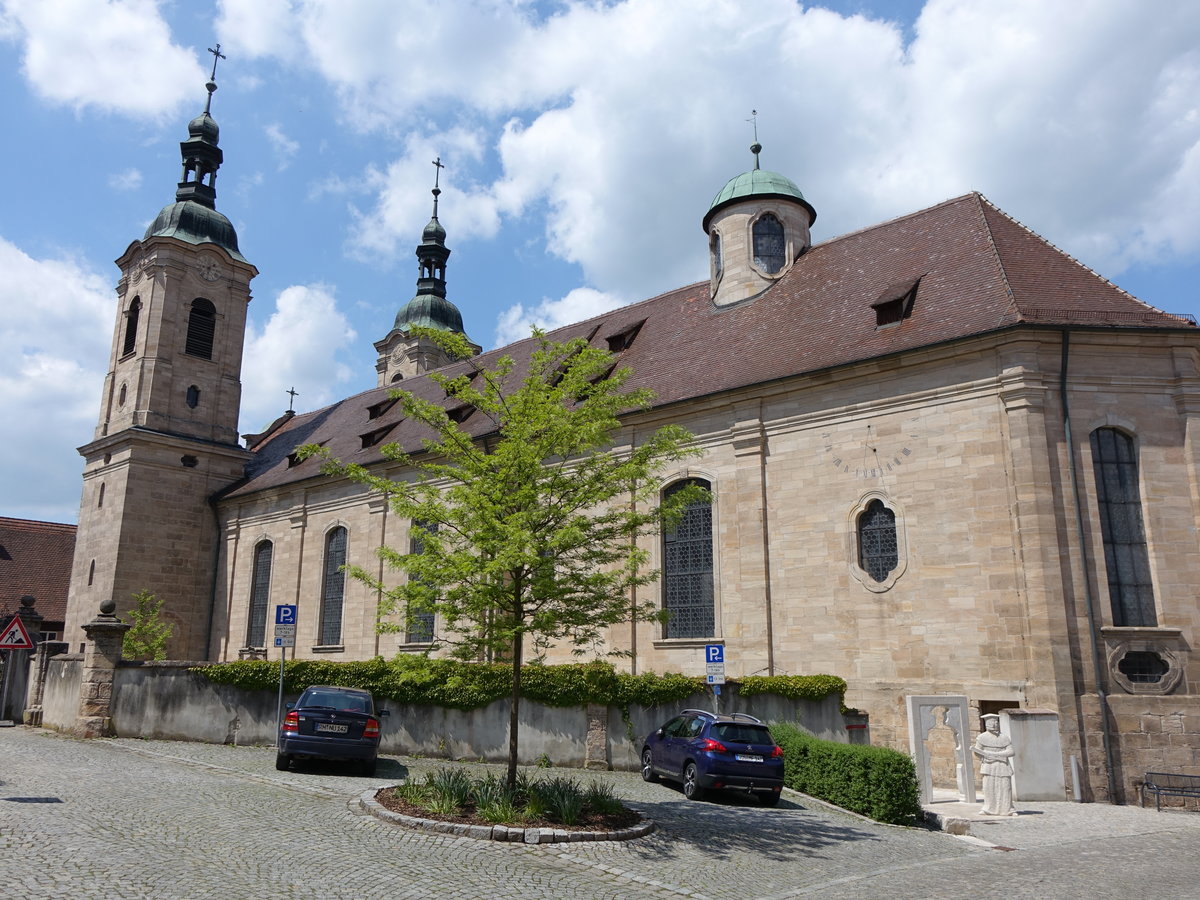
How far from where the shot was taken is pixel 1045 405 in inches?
732

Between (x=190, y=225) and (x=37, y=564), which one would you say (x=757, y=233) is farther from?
(x=37, y=564)

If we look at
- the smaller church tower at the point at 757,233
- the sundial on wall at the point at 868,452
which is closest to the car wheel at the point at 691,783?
the sundial on wall at the point at 868,452

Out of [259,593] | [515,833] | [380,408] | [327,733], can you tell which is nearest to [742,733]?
[515,833]

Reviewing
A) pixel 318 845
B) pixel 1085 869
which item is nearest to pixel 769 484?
pixel 1085 869

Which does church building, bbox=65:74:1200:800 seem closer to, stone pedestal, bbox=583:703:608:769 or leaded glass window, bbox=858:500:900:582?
leaded glass window, bbox=858:500:900:582

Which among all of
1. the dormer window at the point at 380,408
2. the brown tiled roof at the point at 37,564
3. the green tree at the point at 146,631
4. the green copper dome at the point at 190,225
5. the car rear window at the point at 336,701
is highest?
the green copper dome at the point at 190,225

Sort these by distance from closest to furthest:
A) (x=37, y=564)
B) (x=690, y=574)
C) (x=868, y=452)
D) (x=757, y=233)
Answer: (x=868, y=452), (x=690, y=574), (x=757, y=233), (x=37, y=564)

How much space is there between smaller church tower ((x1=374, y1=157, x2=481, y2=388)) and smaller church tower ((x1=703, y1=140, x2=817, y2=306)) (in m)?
24.4

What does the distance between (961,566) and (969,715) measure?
2.92 m

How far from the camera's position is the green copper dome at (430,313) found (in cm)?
5262

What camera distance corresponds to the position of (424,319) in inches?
2060

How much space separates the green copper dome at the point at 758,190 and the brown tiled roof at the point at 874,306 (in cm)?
182

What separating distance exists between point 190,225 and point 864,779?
3599cm

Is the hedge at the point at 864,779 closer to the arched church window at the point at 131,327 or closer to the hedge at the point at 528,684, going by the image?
the hedge at the point at 528,684
